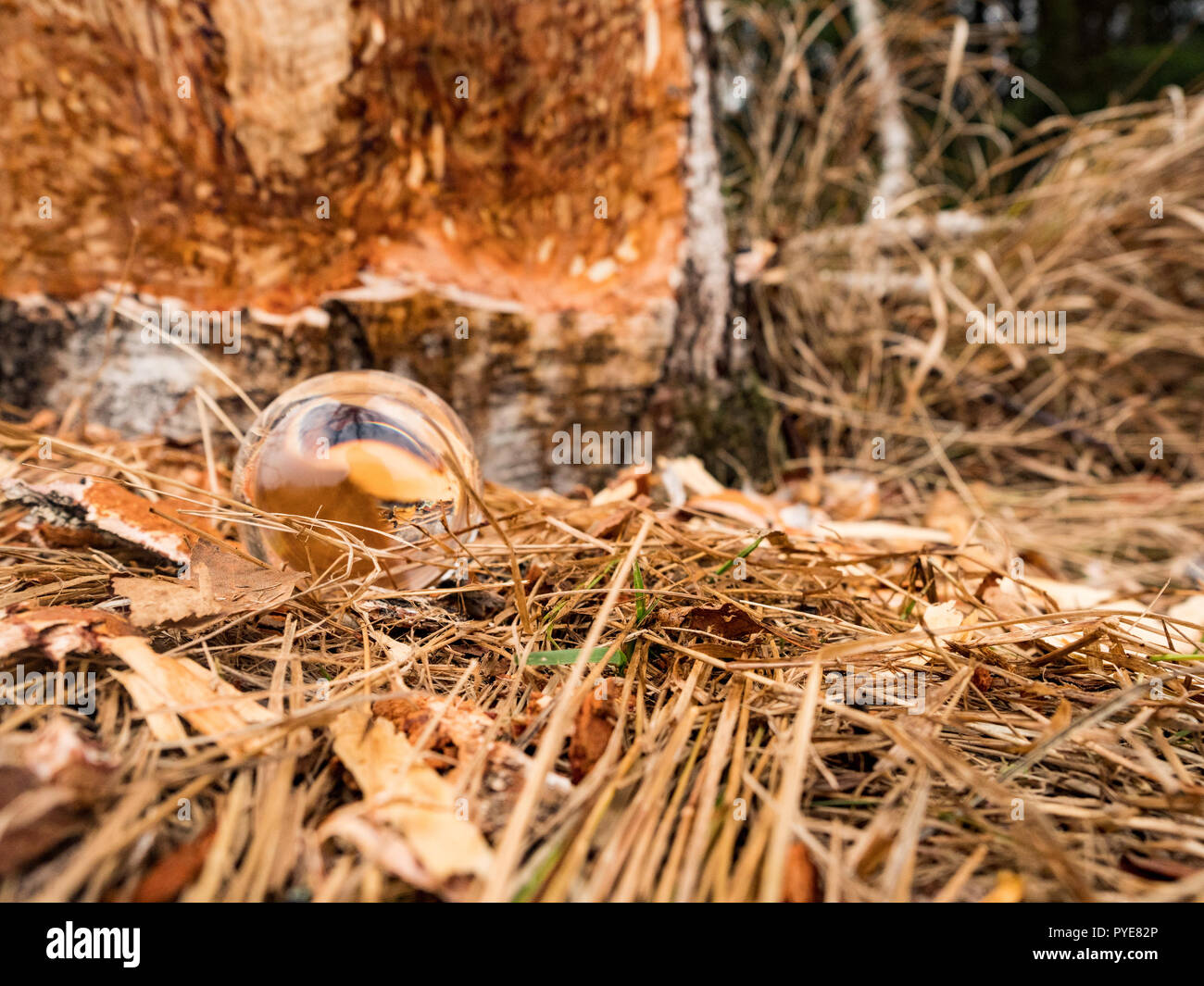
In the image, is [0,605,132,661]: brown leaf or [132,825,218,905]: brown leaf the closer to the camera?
[132,825,218,905]: brown leaf

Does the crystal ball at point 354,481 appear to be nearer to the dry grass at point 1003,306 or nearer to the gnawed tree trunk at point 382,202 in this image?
the gnawed tree trunk at point 382,202

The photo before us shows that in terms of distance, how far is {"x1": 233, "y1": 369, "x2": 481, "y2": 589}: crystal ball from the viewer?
103cm

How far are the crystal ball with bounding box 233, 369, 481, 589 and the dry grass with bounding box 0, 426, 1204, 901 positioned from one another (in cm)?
5

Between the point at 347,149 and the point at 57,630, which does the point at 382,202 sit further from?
the point at 57,630

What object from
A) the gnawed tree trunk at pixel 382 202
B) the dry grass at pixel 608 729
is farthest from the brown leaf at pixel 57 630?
the gnawed tree trunk at pixel 382 202

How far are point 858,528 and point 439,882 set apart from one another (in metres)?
1.33

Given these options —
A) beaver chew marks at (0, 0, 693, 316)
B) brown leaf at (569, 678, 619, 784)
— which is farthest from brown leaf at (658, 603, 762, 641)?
beaver chew marks at (0, 0, 693, 316)

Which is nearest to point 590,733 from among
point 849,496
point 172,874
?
point 172,874

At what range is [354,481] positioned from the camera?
106 cm

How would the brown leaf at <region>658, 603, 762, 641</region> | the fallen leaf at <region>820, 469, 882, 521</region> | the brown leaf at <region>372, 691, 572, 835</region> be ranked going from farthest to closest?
the fallen leaf at <region>820, 469, 882, 521</region>
the brown leaf at <region>658, 603, 762, 641</region>
the brown leaf at <region>372, 691, 572, 835</region>

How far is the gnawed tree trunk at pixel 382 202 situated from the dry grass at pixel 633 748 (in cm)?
83

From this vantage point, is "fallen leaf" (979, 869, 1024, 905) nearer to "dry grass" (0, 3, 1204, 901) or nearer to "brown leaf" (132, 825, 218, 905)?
"dry grass" (0, 3, 1204, 901)

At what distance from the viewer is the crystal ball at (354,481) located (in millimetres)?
1027
